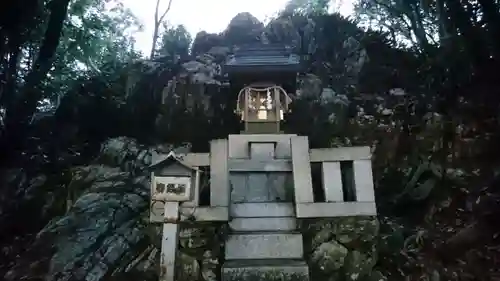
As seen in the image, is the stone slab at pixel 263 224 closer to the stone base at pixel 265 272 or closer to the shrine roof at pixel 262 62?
the stone base at pixel 265 272

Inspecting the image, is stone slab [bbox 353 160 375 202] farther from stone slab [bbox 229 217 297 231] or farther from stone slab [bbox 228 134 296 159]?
stone slab [bbox 228 134 296 159]

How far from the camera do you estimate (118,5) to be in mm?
9062

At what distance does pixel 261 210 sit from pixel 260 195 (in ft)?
0.95

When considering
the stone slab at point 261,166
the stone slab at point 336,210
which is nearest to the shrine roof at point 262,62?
the stone slab at point 261,166

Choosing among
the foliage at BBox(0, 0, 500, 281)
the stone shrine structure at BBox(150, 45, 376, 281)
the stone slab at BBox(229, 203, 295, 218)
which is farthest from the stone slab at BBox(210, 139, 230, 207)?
the foliage at BBox(0, 0, 500, 281)

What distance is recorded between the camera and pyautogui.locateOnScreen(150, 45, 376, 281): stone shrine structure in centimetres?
319

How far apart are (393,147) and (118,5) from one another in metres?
7.17

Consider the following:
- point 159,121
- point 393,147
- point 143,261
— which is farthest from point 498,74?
point 143,261

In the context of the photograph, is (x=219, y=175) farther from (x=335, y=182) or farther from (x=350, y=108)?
(x=350, y=108)

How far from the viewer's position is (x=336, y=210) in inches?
138

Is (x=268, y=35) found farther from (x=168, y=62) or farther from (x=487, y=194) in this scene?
(x=487, y=194)

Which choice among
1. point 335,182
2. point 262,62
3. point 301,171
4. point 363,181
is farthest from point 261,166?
point 262,62

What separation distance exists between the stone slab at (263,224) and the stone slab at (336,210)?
0.14 metres

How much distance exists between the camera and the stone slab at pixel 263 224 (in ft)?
11.7
